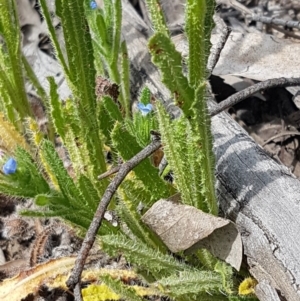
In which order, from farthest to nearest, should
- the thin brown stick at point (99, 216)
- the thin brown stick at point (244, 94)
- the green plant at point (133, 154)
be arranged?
1. the thin brown stick at point (244, 94)
2. the thin brown stick at point (99, 216)
3. the green plant at point (133, 154)

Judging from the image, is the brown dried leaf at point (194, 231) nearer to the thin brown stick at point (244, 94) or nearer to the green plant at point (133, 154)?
the green plant at point (133, 154)

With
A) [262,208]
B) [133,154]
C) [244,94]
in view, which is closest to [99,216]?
[133,154]

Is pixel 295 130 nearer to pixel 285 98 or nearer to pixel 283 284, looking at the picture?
pixel 285 98

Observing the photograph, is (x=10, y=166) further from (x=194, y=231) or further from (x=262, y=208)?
(x=262, y=208)

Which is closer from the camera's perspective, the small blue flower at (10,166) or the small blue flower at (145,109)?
the small blue flower at (10,166)

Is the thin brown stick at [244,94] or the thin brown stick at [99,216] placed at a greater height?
the thin brown stick at [244,94]

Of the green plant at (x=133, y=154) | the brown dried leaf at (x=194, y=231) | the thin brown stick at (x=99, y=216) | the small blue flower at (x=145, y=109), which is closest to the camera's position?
the green plant at (x=133, y=154)

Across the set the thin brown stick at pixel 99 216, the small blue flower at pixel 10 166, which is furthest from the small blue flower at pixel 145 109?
the small blue flower at pixel 10 166

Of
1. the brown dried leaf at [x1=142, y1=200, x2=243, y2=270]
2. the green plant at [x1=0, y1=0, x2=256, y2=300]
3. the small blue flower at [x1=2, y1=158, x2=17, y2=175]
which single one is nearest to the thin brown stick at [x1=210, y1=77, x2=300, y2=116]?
the green plant at [x1=0, y1=0, x2=256, y2=300]

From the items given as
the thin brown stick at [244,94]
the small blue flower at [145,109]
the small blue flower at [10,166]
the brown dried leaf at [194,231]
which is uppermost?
the small blue flower at [10,166]

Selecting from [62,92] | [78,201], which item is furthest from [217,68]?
[78,201]
